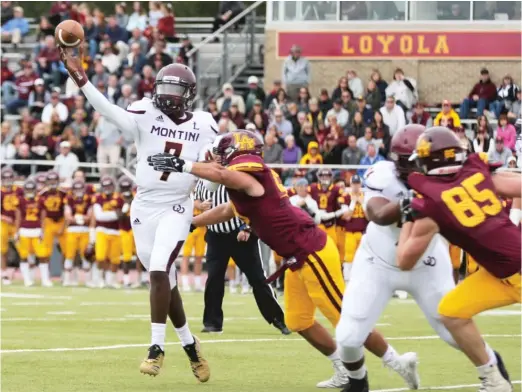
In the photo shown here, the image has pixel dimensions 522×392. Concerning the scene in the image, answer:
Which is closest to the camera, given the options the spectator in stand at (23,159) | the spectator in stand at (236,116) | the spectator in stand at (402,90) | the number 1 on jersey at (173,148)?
the number 1 on jersey at (173,148)

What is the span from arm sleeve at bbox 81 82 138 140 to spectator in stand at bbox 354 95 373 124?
11.8 metres

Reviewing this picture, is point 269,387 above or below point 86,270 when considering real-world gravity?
above

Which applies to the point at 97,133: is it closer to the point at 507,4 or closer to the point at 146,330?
the point at 507,4

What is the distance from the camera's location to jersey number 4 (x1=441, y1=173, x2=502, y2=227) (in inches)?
258

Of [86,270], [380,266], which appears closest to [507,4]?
[86,270]

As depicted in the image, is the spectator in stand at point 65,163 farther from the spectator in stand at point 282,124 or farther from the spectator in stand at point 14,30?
the spectator in stand at point 14,30

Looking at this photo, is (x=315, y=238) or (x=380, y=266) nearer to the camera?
(x=380, y=266)

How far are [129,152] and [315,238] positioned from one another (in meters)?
14.5

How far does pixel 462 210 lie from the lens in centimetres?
655

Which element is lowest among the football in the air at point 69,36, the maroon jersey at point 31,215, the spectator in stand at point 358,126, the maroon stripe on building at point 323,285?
the maroon jersey at point 31,215

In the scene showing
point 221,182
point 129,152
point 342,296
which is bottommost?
point 129,152

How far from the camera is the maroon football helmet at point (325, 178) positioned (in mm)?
18672

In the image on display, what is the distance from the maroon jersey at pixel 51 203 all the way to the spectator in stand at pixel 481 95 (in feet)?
21.6

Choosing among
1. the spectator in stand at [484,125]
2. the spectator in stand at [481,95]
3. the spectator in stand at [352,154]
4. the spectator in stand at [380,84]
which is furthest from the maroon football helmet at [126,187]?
the spectator in stand at [481,95]
